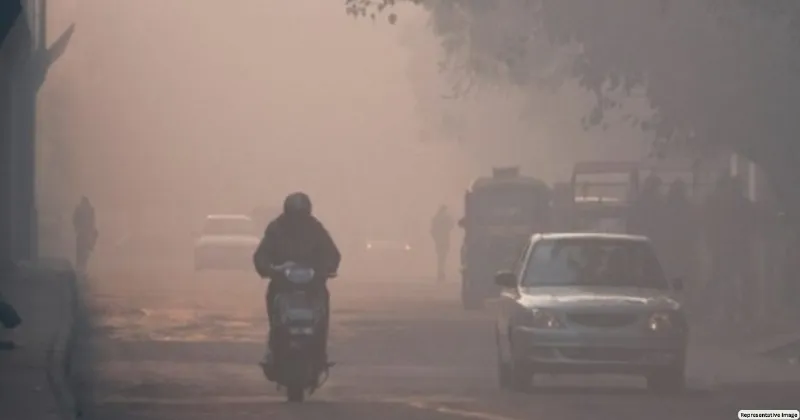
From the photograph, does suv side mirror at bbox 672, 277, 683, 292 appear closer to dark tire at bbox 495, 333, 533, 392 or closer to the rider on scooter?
dark tire at bbox 495, 333, 533, 392

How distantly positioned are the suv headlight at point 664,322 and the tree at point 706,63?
13.7m

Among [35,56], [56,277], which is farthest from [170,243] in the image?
[56,277]

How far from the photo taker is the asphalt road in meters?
19.1

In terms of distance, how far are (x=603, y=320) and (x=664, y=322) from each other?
0.58 meters

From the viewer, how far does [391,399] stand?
805 inches

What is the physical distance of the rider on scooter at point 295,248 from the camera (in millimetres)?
→ 20203

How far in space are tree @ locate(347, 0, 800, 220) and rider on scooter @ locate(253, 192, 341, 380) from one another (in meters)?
15.4

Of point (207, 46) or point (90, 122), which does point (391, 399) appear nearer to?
point (90, 122)

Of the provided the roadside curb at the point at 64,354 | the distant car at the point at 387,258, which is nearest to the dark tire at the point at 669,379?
the roadside curb at the point at 64,354

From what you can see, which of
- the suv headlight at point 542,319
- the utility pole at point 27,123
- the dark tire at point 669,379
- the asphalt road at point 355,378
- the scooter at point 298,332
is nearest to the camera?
the asphalt road at point 355,378

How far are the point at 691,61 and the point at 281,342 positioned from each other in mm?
17797

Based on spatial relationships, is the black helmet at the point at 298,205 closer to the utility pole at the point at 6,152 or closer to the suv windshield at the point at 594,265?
the suv windshield at the point at 594,265

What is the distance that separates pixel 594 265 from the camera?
22766 mm

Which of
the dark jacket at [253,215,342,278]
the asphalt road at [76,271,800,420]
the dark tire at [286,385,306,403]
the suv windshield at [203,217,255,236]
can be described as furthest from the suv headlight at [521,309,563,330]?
the suv windshield at [203,217,255,236]
